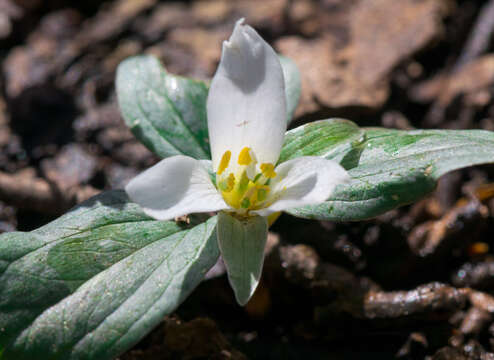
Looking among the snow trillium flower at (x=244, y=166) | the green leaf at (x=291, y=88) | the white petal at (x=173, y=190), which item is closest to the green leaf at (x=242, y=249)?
the snow trillium flower at (x=244, y=166)

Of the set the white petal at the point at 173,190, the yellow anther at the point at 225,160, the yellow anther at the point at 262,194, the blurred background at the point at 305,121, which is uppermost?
the white petal at the point at 173,190

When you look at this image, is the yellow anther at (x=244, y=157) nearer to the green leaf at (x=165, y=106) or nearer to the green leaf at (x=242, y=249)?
the green leaf at (x=242, y=249)

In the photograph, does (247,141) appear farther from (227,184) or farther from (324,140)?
(324,140)

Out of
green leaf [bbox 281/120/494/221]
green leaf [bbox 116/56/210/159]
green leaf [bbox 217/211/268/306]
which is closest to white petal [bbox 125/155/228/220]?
green leaf [bbox 217/211/268/306]

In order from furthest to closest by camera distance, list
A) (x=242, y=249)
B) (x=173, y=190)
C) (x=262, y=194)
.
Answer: (x=262, y=194), (x=242, y=249), (x=173, y=190)

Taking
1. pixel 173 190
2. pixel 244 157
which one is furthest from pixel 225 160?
pixel 173 190

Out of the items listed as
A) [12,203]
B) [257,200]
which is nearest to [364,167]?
[257,200]
